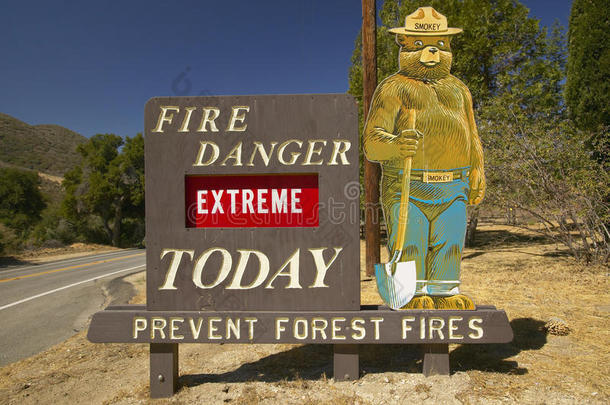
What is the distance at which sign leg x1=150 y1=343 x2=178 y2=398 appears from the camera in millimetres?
3268

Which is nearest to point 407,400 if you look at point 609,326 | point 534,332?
point 534,332

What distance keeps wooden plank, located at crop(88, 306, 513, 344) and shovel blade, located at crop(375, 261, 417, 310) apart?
30 centimetres

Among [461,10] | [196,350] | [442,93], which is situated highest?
[461,10]

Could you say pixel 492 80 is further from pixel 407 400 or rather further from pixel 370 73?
pixel 407 400

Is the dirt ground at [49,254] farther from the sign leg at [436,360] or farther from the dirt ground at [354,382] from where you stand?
the sign leg at [436,360]

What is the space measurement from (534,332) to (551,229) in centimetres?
455

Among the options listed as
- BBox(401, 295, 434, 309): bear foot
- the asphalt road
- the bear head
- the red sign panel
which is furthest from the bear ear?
the asphalt road

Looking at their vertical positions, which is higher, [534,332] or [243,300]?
[243,300]

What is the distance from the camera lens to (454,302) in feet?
11.5

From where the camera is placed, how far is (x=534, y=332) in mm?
4281

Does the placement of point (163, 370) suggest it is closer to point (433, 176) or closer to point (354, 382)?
point (354, 382)

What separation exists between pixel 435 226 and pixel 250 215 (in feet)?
6.98

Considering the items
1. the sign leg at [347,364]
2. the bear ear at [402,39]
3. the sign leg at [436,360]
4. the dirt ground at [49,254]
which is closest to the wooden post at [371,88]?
the bear ear at [402,39]

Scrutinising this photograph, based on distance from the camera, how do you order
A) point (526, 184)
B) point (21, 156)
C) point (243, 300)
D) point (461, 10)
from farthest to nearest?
point (21, 156), point (461, 10), point (526, 184), point (243, 300)
